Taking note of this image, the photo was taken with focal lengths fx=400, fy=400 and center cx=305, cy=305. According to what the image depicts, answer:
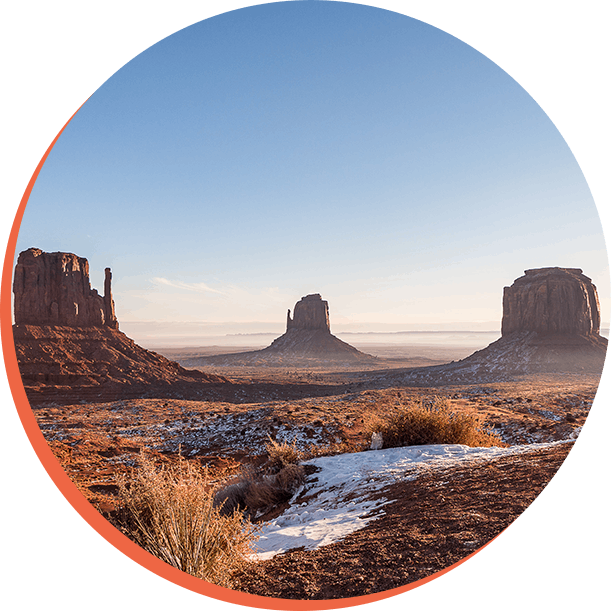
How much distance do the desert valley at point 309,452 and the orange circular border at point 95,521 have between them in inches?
20.3

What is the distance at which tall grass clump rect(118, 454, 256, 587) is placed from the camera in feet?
11.0

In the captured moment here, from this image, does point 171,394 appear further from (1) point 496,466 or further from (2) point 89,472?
(1) point 496,466

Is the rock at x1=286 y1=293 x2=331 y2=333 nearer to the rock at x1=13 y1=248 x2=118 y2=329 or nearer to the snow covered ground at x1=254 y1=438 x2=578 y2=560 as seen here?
the rock at x1=13 y1=248 x2=118 y2=329

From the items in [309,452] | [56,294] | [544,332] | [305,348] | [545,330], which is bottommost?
[305,348]

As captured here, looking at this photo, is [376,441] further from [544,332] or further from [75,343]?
[544,332]

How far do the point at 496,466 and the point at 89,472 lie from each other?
1085 centimetres

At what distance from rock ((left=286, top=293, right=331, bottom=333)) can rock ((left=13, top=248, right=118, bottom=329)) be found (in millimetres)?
74992

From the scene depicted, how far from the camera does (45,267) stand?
5381cm

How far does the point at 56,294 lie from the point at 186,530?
2316 inches

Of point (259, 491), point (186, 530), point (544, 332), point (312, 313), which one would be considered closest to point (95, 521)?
point (186, 530)

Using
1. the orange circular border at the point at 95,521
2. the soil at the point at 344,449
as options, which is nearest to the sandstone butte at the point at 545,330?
the soil at the point at 344,449

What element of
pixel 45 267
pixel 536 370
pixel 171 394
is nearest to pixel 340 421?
pixel 171 394

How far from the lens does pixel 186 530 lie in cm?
346

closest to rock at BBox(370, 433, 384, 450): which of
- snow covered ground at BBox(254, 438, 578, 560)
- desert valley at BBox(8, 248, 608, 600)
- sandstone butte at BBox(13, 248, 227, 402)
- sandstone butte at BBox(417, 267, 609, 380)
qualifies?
desert valley at BBox(8, 248, 608, 600)
